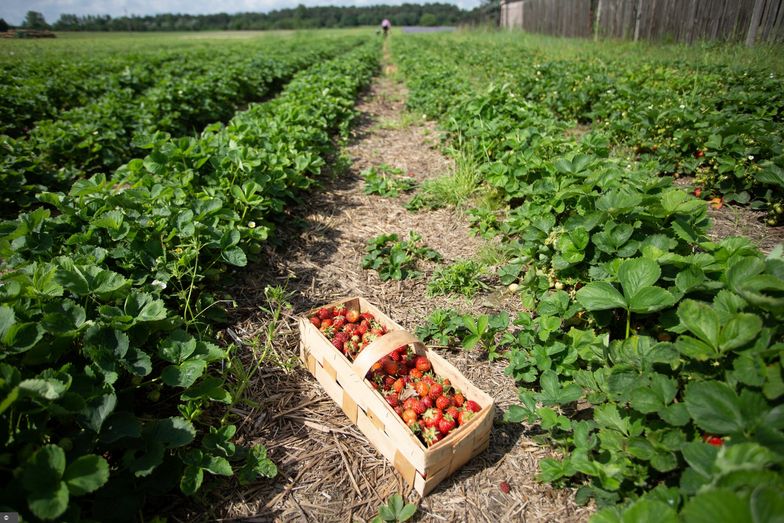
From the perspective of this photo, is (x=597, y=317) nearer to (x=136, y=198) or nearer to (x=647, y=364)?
(x=647, y=364)

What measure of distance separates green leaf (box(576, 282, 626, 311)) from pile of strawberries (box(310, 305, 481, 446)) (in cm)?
66

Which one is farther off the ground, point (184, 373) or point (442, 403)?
point (184, 373)

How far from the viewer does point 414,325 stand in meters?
2.68

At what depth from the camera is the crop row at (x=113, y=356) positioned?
1.22 m

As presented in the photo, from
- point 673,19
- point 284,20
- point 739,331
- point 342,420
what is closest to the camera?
point 739,331

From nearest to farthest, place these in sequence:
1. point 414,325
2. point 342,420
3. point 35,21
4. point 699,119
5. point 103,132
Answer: point 342,420, point 414,325, point 699,119, point 103,132, point 35,21

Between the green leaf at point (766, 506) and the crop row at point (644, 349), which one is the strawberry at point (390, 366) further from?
the green leaf at point (766, 506)

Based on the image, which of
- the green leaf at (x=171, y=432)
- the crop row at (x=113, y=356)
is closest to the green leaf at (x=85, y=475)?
the crop row at (x=113, y=356)

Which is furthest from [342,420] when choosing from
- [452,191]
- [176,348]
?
[452,191]

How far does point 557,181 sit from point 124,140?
517 centimetres

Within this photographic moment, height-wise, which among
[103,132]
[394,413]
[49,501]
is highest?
[103,132]

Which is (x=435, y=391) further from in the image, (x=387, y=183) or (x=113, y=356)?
(x=387, y=183)

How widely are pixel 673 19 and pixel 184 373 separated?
519 inches

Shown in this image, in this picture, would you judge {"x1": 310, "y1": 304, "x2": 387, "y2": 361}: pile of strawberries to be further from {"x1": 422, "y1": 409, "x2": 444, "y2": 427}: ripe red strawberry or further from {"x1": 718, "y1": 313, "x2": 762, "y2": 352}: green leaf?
{"x1": 718, "y1": 313, "x2": 762, "y2": 352}: green leaf
